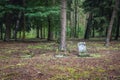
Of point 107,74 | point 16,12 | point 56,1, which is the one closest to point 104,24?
point 56,1

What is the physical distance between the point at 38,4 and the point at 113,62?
14.7 m

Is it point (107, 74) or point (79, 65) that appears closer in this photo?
point (107, 74)

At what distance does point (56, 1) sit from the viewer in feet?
89.8

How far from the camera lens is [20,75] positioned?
8.87 metres

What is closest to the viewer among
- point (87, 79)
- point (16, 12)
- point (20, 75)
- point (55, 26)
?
point (87, 79)

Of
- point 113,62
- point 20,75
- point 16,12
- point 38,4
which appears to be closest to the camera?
point 20,75

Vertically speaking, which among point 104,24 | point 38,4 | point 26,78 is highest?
point 38,4

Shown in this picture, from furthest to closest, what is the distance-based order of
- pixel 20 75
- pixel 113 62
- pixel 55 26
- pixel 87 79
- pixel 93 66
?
pixel 55 26
pixel 113 62
pixel 93 66
pixel 20 75
pixel 87 79

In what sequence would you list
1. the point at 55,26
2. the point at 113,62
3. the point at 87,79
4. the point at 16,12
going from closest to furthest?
the point at 87,79, the point at 113,62, the point at 16,12, the point at 55,26

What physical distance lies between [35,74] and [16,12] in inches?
716

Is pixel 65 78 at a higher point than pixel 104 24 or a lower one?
lower

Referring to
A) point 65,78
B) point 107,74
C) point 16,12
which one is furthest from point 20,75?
point 16,12

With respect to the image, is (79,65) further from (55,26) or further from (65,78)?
(55,26)

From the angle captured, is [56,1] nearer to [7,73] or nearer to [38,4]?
[38,4]
